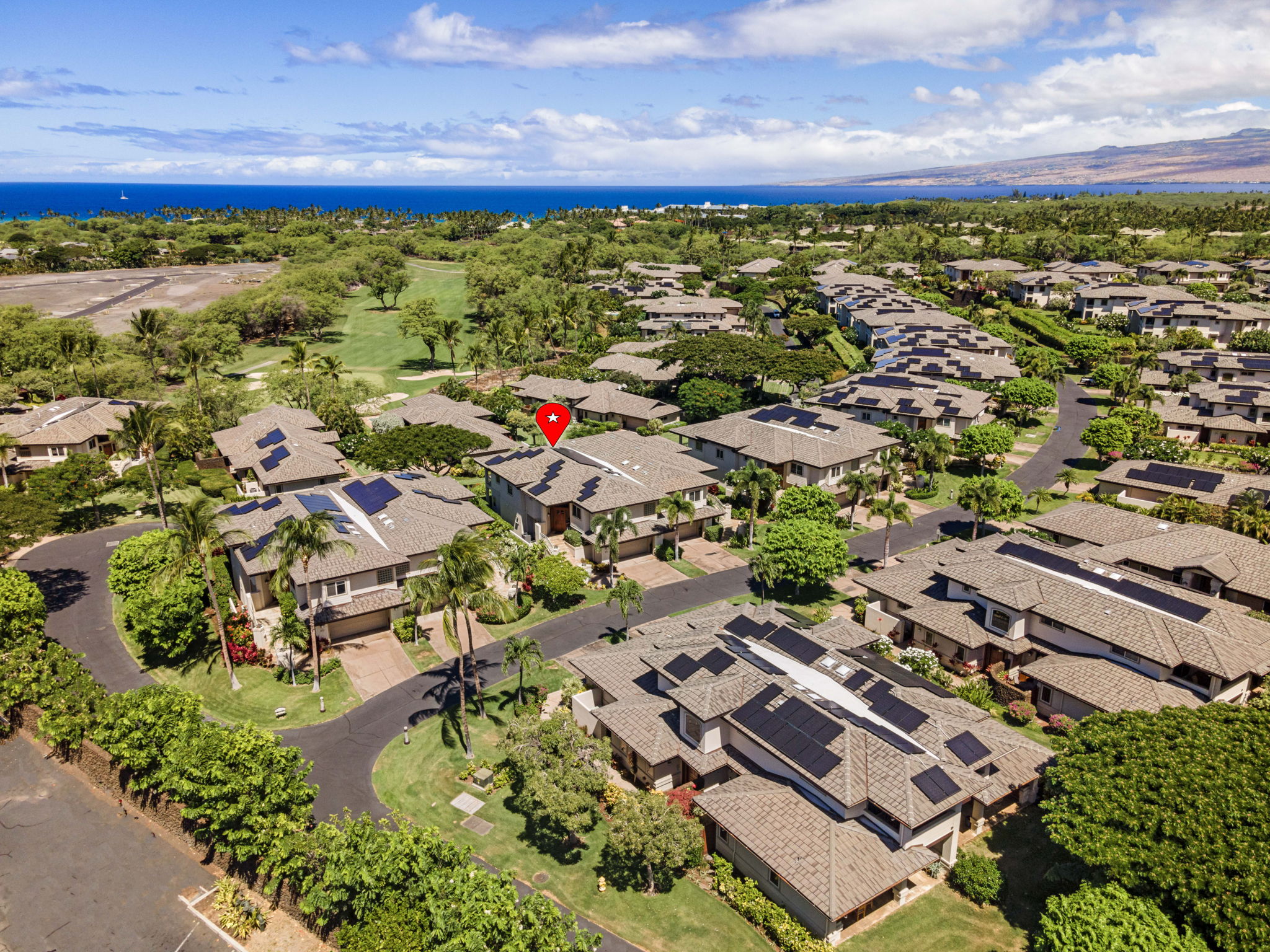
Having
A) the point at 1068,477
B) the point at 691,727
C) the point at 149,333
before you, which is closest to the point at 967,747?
the point at 691,727

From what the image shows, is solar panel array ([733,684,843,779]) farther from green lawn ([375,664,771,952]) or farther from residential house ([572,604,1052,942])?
green lawn ([375,664,771,952])

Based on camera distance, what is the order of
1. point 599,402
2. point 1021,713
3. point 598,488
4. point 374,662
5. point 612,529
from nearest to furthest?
point 1021,713, point 374,662, point 612,529, point 598,488, point 599,402

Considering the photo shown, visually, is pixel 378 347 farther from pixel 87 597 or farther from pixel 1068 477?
pixel 1068 477

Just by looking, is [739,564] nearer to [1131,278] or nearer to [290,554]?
[290,554]

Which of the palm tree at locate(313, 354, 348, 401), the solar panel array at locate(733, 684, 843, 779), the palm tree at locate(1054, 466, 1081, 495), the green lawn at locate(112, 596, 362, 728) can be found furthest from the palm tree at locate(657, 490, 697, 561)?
the palm tree at locate(313, 354, 348, 401)

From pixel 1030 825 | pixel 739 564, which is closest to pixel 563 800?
pixel 1030 825

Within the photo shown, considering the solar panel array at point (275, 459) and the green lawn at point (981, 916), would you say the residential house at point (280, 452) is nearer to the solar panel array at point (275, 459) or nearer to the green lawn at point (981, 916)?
the solar panel array at point (275, 459)
